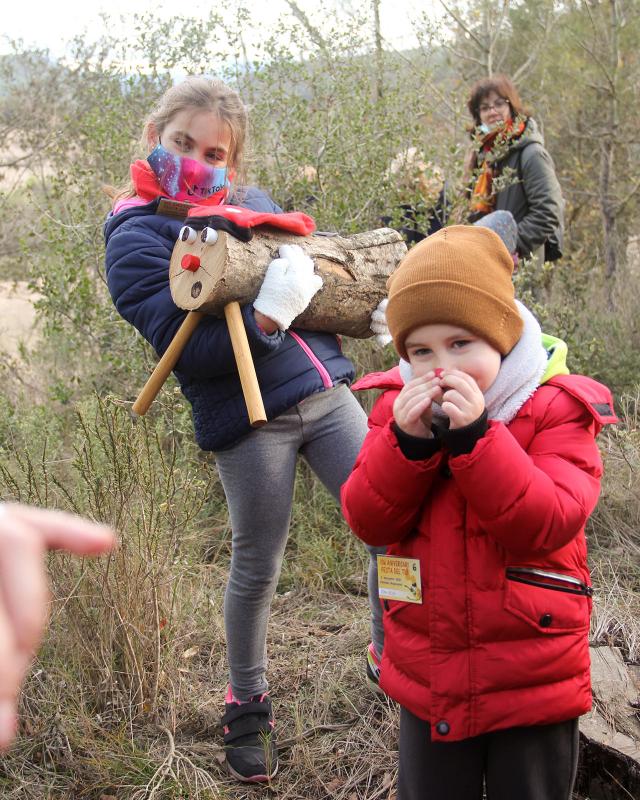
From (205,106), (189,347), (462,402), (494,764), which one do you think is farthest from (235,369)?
(494,764)

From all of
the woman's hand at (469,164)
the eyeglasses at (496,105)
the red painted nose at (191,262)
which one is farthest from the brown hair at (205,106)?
the eyeglasses at (496,105)

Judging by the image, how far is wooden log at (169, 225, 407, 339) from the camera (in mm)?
2303

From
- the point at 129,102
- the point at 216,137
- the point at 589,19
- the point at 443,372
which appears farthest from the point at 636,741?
the point at 589,19

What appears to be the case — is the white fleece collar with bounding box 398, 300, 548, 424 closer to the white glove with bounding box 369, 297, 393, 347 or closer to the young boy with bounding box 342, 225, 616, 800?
the young boy with bounding box 342, 225, 616, 800

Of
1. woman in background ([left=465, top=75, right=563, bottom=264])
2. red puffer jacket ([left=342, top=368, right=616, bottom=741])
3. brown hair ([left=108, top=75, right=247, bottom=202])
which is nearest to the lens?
red puffer jacket ([left=342, top=368, right=616, bottom=741])

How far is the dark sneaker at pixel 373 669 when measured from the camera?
2.89 meters

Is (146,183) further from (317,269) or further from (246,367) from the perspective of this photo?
(246,367)

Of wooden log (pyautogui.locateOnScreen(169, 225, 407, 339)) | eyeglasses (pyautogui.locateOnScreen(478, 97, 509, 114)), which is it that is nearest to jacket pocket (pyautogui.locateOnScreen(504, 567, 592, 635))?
wooden log (pyautogui.locateOnScreen(169, 225, 407, 339))

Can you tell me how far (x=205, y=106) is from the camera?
2.58 meters

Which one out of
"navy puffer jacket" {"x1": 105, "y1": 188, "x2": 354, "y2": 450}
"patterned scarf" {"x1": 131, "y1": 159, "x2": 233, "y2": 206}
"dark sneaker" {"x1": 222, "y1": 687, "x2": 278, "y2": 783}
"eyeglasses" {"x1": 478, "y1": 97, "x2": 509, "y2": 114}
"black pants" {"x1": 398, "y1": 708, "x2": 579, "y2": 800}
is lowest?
"dark sneaker" {"x1": 222, "y1": 687, "x2": 278, "y2": 783}

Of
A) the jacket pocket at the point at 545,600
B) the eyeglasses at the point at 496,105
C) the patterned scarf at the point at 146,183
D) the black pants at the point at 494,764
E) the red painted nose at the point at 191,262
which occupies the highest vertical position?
the eyeglasses at the point at 496,105

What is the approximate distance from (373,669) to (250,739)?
48 cm

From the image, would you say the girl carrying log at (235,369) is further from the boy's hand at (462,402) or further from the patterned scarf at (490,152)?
the patterned scarf at (490,152)

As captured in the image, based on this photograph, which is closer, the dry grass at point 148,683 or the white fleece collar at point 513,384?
the white fleece collar at point 513,384
